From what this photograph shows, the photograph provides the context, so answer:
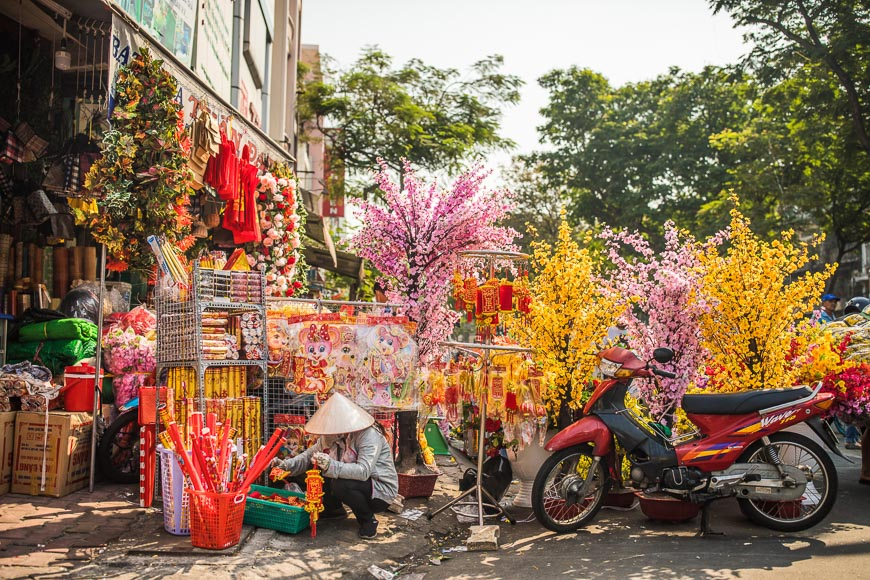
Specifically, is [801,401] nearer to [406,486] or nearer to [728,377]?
[728,377]

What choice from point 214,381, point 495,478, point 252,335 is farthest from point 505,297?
point 214,381

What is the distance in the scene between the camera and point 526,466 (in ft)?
25.0

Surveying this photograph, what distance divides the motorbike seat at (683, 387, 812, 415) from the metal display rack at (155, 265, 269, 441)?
4.00 meters

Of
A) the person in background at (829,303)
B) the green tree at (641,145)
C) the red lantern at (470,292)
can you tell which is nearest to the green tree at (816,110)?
the green tree at (641,145)

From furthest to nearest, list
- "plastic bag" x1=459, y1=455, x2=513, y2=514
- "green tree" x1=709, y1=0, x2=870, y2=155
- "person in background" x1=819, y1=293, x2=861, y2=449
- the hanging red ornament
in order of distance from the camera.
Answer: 1. "green tree" x1=709, y1=0, x2=870, y2=155
2. "person in background" x1=819, y1=293, x2=861, y2=449
3. "plastic bag" x1=459, y1=455, x2=513, y2=514
4. the hanging red ornament

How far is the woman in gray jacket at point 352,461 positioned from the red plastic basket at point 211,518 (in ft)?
2.90

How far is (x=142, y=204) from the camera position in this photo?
747 centimetres

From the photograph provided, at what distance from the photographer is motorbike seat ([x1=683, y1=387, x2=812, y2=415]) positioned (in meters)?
6.51

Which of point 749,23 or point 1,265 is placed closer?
point 1,265

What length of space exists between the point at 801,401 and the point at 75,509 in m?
6.14

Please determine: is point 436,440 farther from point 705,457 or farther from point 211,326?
point 705,457

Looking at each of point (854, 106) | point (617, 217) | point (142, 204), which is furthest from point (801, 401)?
point (617, 217)

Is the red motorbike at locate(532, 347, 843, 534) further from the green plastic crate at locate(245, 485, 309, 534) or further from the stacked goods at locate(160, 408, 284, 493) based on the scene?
the stacked goods at locate(160, 408, 284, 493)

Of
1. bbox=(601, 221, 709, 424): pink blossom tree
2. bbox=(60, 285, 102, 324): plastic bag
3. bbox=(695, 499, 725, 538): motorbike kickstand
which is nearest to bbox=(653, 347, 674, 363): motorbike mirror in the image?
bbox=(601, 221, 709, 424): pink blossom tree
